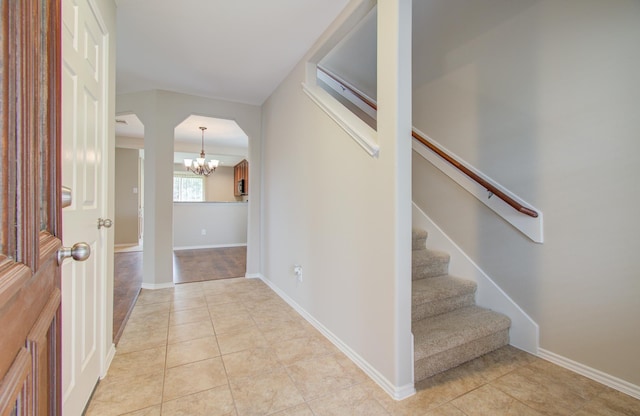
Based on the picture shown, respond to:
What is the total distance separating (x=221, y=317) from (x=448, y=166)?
7.68ft

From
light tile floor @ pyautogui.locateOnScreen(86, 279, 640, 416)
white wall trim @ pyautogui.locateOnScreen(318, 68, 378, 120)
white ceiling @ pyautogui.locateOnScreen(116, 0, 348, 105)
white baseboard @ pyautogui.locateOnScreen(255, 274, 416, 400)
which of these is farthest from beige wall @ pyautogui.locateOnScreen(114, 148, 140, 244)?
white baseboard @ pyautogui.locateOnScreen(255, 274, 416, 400)

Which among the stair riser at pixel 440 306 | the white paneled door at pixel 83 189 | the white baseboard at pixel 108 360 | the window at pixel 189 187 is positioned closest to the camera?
the white paneled door at pixel 83 189

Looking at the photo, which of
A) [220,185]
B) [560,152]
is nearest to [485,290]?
[560,152]

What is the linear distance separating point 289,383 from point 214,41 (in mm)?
2526

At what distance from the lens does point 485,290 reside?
2180mm

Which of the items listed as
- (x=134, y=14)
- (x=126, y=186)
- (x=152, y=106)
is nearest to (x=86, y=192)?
(x=134, y=14)

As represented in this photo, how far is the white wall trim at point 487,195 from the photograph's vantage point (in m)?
1.88

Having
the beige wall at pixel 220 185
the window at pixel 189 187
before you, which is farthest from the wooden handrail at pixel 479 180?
the window at pixel 189 187

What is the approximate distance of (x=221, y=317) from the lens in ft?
8.20

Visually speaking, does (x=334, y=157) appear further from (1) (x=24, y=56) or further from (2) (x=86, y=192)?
(1) (x=24, y=56)

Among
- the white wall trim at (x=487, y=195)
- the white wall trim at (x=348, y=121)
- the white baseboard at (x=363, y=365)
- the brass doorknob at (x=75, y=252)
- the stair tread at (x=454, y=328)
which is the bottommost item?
the white baseboard at (x=363, y=365)

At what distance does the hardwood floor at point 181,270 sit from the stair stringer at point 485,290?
2.49 metres

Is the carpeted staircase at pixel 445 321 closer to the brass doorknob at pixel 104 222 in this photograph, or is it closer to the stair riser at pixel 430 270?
the stair riser at pixel 430 270

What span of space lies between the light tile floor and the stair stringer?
114 mm
